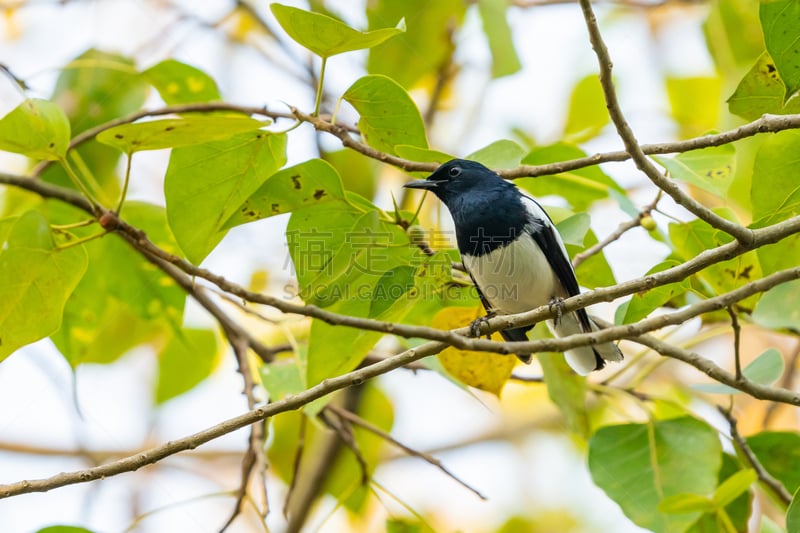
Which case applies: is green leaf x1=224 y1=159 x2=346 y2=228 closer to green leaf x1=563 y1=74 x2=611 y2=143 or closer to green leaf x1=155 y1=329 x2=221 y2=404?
green leaf x1=155 y1=329 x2=221 y2=404

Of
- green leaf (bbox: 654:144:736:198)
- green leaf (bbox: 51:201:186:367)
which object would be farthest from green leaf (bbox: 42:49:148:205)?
green leaf (bbox: 654:144:736:198)

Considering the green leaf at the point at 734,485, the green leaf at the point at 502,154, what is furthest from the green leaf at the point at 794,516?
the green leaf at the point at 502,154

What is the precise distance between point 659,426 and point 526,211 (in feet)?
3.96

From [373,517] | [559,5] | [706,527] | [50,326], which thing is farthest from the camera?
[373,517]

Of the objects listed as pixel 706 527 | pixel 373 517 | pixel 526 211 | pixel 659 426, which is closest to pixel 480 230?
pixel 526 211

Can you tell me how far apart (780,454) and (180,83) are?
258cm

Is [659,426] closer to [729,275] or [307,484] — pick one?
[729,275]

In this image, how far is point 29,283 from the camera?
2.32 meters

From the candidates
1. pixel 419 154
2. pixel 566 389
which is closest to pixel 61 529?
pixel 419 154

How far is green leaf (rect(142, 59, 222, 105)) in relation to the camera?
10.3 ft

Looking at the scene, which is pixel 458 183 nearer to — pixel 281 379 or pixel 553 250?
pixel 553 250

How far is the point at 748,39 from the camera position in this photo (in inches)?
169

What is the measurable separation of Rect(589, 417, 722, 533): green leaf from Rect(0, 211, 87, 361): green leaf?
1.74 meters

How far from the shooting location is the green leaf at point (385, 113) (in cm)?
243
